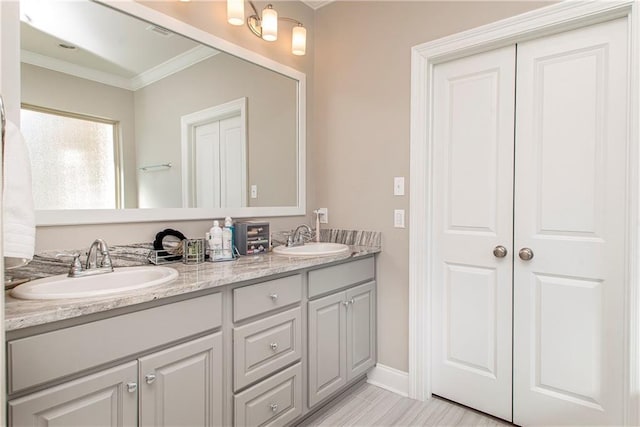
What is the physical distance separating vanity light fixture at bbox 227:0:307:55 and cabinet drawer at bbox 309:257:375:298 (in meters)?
1.39

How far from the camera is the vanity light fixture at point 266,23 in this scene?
6.27 ft

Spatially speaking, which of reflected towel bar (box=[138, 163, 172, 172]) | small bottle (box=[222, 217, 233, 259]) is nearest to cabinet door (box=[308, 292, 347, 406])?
small bottle (box=[222, 217, 233, 259])

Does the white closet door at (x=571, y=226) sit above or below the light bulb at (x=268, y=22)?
below

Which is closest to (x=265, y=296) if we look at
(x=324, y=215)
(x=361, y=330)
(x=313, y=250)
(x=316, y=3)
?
(x=313, y=250)

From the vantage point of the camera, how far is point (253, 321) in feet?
5.15

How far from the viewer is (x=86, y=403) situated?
1094 millimetres

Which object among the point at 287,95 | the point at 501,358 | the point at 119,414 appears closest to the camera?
the point at 119,414

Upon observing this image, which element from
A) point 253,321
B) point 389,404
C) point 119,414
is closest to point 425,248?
point 389,404

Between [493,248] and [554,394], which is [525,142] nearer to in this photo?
[493,248]

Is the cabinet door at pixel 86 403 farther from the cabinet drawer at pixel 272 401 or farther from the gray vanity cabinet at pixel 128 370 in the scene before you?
the cabinet drawer at pixel 272 401

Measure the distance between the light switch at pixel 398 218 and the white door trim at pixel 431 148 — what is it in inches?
3.1

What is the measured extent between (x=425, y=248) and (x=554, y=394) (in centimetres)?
94

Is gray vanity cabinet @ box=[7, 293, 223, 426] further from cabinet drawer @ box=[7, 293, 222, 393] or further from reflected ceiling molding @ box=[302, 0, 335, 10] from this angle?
reflected ceiling molding @ box=[302, 0, 335, 10]

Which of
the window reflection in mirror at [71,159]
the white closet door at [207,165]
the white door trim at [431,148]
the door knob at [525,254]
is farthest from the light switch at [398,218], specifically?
the window reflection in mirror at [71,159]
